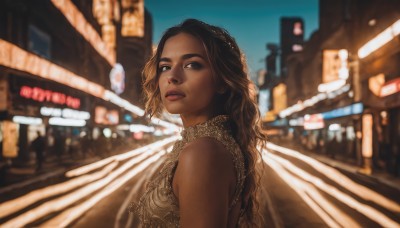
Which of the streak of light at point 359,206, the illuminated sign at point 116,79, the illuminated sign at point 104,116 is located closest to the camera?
the streak of light at point 359,206

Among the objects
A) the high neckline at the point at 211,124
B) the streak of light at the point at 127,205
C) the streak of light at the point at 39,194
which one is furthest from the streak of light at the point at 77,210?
the high neckline at the point at 211,124

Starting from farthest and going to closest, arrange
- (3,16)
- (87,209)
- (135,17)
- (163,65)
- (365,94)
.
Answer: (135,17) < (365,94) < (3,16) < (87,209) < (163,65)

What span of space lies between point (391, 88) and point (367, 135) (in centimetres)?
451

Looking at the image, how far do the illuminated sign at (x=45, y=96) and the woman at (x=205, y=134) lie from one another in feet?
78.0

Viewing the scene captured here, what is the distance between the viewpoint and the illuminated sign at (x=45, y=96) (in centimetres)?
2409

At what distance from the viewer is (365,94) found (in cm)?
3059

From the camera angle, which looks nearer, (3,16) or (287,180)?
(287,180)

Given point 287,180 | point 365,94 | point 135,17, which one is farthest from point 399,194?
point 135,17

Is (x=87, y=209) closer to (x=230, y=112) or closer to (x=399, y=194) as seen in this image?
(x=230, y=112)

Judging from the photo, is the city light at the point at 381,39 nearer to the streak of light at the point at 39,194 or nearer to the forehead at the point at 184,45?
the streak of light at the point at 39,194

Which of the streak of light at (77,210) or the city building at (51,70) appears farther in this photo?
the city building at (51,70)

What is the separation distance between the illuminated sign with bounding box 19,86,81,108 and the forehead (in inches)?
935

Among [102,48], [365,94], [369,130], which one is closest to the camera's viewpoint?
[369,130]

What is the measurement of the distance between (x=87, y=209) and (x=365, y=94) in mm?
25814
